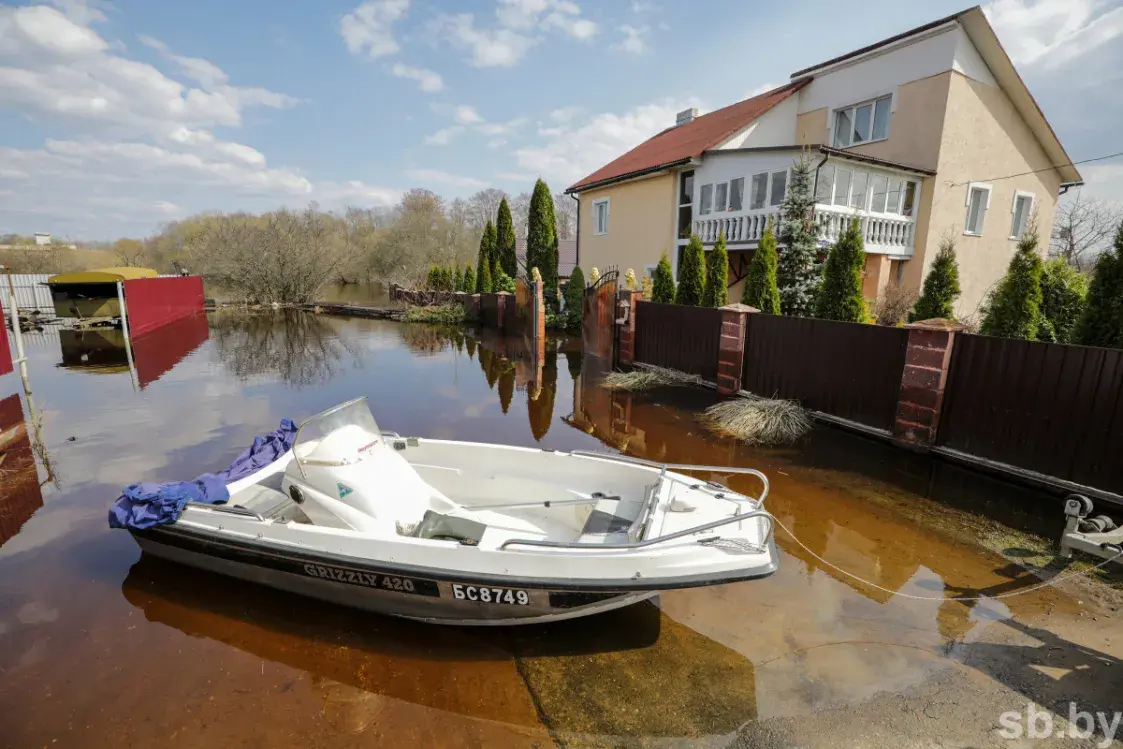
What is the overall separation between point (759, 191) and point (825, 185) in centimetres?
163

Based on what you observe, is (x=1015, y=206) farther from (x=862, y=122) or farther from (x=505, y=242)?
(x=505, y=242)

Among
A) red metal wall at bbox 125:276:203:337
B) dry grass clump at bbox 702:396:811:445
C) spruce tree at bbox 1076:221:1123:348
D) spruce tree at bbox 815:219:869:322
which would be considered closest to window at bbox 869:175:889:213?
spruce tree at bbox 815:219:869:322

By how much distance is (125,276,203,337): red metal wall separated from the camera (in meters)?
17.2

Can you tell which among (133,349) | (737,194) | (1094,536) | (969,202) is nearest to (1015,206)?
(969,202)

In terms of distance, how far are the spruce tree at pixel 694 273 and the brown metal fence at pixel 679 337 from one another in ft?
3.26

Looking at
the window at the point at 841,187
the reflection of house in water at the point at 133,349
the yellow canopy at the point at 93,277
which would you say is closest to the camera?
the reflection of house in water at the point at 133,349

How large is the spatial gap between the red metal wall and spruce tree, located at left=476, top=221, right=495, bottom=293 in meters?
12.3

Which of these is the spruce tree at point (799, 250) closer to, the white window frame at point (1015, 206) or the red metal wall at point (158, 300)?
the white window frame at point (1015, 206)

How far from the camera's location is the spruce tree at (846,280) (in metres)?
8.05

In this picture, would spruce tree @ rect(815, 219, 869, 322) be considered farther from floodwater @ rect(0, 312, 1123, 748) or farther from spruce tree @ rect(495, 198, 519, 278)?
spruce tree @ rect(495, 198, 519, 278)

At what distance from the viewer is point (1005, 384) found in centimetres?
586

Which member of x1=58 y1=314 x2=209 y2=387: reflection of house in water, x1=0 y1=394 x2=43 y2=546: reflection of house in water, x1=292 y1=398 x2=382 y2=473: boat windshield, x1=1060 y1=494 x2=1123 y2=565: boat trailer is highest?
x1=292 y1=398 x2=382 y2=473: boat windshield

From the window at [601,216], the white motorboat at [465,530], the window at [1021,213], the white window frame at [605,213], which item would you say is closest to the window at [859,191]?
the window at [1021,213]

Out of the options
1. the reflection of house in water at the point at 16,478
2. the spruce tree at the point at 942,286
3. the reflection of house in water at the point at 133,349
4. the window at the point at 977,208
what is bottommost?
the reflection of house in water at the point at 16,478
